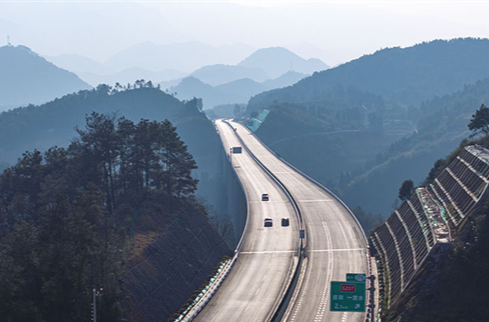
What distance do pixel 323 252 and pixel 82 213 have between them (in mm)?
36461

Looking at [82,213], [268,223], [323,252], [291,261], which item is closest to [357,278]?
[82,213]

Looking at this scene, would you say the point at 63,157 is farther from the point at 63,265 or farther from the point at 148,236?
the point at 63,265

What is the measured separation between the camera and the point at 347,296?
51.5 meters

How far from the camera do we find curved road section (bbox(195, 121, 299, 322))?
62.6 meters

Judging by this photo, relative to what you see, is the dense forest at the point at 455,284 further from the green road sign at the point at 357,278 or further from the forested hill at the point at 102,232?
the forested hill at the point at 102,232

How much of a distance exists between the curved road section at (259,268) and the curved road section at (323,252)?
216cm

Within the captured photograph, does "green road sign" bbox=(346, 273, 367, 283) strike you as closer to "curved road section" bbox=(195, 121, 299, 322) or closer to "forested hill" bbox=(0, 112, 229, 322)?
"curved road section" bbox=(195, 121, 299, 322)

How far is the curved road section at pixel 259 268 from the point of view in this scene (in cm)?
6259

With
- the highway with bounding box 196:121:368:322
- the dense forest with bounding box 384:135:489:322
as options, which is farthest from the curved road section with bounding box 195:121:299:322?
the dense forest with bounding box 384:135:489:322

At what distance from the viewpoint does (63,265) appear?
2135 inches

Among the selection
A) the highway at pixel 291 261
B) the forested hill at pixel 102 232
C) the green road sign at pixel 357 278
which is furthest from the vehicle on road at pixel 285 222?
the green road sign at pixel 357 278

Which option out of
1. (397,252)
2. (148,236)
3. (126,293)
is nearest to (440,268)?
(397,252)

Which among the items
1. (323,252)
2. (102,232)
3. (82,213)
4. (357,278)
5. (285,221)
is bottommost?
(323,252)

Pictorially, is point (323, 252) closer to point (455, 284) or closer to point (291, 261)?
point (291, 261)
